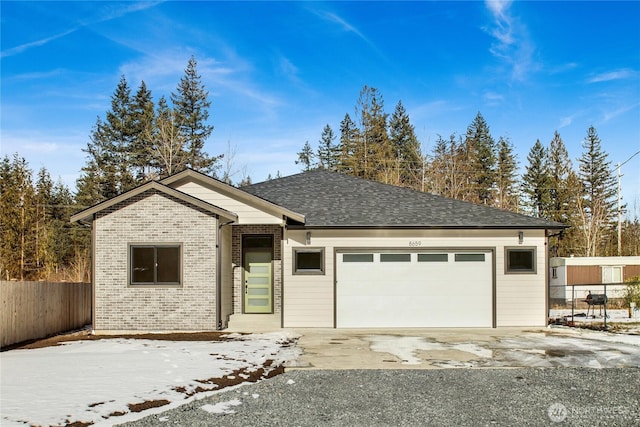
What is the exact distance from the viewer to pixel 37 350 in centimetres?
1055

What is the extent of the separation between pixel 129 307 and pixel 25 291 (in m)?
2.42

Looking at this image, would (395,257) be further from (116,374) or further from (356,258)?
(116,374)

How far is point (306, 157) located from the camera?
51.0m

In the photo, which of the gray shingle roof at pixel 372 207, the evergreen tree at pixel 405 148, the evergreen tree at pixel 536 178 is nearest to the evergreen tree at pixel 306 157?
the evergreen tree at pixel 405 148

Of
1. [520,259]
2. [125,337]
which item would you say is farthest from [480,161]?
[125,337]

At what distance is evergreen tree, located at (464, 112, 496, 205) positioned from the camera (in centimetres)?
4528

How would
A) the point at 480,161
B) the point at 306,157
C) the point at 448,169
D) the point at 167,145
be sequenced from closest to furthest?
the point at 167,145 → the point at 448,169 → the point at 480,161 → the point at 306,157

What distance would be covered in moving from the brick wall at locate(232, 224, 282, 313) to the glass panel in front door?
16cm

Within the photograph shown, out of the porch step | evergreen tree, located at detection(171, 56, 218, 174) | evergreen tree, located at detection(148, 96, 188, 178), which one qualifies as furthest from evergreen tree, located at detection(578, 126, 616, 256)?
the porch step

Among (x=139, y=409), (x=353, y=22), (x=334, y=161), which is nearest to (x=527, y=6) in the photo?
(x=353, y=22)

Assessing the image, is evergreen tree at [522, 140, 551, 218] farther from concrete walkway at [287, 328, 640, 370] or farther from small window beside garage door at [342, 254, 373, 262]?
small window beside garage door at [342, 254, 373, 262]

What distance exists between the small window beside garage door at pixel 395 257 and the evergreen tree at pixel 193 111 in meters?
26.9

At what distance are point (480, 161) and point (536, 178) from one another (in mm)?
5143

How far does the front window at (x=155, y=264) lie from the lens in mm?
13273
